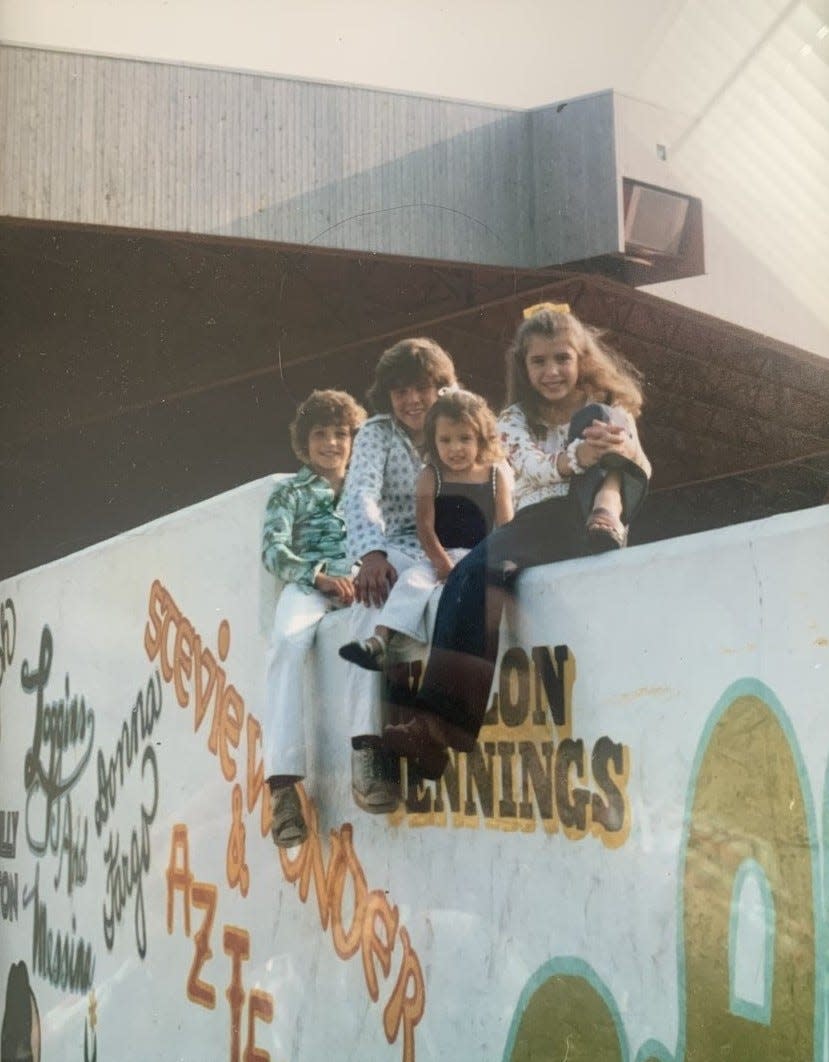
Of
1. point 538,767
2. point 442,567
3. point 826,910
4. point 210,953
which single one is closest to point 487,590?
point 442,567

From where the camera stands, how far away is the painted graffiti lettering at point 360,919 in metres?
2.54

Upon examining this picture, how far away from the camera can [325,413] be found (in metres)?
2.74

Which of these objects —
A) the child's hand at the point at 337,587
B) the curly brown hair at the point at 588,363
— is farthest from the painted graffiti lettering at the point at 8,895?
the curly brown hair at the point at 588,363

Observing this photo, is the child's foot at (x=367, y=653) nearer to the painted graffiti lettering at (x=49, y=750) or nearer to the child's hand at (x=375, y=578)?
the child's hand at (x=375, y=578)

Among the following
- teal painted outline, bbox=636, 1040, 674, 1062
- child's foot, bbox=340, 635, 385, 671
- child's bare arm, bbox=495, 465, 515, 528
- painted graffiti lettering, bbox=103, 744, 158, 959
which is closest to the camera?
teal painted outline, bbox=636, 1040, 674, 1062

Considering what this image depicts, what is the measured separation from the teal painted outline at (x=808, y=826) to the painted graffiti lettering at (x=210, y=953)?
125 centimetres

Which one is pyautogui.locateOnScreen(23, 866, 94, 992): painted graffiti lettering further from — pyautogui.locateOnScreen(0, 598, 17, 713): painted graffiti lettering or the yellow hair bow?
the yellow hair bow

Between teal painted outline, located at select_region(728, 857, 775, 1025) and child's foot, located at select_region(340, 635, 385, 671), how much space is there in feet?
3.07

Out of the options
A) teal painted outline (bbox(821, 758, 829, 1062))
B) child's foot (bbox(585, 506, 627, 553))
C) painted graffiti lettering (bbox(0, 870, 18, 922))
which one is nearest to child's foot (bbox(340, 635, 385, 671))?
child's foot (bbox(585, 506, 627, 553))

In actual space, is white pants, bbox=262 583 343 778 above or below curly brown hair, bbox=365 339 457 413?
below

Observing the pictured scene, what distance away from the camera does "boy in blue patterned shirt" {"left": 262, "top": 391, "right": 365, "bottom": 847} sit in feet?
9.48

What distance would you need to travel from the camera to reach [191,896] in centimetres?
337

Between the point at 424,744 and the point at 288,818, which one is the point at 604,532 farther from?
the point at 288,818

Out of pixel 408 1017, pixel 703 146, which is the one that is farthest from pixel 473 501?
pixel 408 1017
